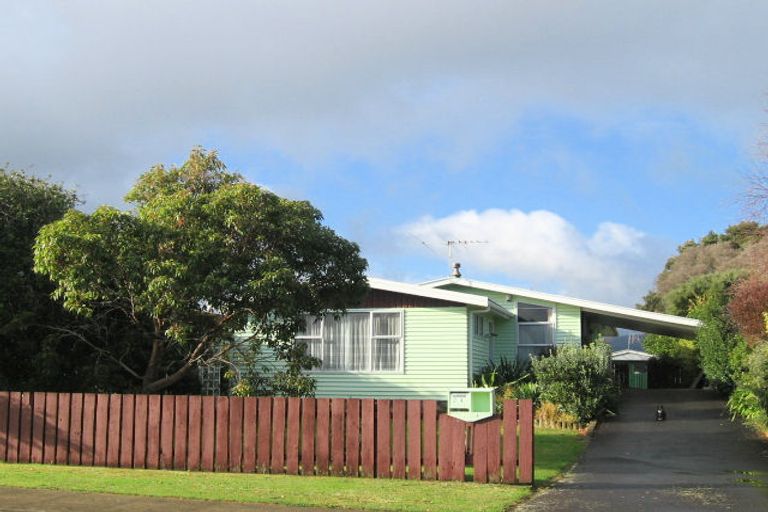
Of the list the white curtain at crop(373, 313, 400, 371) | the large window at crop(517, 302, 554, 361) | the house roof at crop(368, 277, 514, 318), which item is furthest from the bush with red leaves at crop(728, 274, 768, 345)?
the white curtain at crop(373, 313, 400, 371)

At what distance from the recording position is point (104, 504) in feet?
29.8

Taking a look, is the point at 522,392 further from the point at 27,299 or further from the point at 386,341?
the point at 27,299

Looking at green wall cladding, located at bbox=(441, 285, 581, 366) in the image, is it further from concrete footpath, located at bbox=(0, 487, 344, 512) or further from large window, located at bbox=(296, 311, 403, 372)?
concrete footpath, located at bbox=(0, 487, 344, 512)

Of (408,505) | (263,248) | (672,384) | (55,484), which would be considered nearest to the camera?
(408,505)

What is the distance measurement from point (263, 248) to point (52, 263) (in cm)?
330

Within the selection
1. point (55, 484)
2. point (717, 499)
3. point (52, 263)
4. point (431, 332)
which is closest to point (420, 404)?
point (717, 499)

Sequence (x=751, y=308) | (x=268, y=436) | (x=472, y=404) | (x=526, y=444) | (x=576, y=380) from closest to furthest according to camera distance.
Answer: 1. (x=526, y=444)
2. (x=472, y=404)
3. (x=268, y=436)
4. (x=751, y=308)
5. (x=576, y=380)

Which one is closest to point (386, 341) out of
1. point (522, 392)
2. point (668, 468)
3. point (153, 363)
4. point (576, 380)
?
point (522, 392)

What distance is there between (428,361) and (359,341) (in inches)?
77.4

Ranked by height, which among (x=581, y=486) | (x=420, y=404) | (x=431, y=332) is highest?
(x=431, y=332)

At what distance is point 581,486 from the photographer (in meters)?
10.6

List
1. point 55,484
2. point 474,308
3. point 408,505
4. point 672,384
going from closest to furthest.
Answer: point 408,505 < point 55,484 < point 474,308 < point 672,384

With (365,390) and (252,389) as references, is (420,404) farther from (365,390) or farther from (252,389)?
(365,390)

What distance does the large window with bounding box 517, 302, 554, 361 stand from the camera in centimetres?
2400
